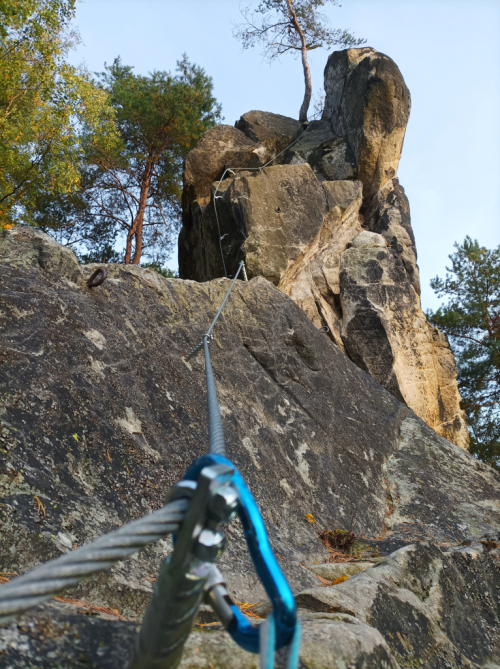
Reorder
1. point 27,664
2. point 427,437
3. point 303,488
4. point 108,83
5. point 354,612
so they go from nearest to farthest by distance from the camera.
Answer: point 27,664 → point 354,612 → point 303,488 → point 427,437 → point 108,83

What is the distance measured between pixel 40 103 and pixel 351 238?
27.0 feet

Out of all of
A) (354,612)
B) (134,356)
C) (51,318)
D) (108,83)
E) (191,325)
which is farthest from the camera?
(108,83)

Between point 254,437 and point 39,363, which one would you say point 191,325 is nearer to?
point 254,437

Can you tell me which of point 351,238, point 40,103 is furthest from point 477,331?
point 40,103

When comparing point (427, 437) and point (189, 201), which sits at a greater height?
point (189, 201)

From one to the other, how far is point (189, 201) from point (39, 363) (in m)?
8.60

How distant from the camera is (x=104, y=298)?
13.9ft

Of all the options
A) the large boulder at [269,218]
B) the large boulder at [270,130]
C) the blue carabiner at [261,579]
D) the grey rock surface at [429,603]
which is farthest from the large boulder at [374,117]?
the blue carabiner at [261,579]

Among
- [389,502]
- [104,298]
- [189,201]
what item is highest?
[189,201]

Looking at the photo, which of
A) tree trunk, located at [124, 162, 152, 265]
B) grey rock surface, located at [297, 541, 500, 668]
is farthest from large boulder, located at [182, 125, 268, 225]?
grey rock surface, located at [297, 541, 500, 668]

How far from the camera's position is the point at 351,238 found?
33.9ft

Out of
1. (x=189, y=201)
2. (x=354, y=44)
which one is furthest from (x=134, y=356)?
(x=354, y=44)

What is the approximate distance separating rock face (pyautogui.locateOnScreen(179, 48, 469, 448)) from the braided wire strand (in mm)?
7490

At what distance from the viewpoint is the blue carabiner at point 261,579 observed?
890 mm
